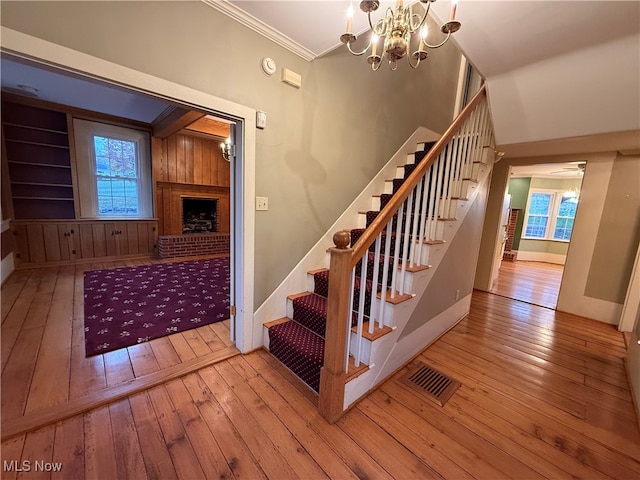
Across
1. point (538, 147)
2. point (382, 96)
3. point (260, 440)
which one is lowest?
point (260, 440)

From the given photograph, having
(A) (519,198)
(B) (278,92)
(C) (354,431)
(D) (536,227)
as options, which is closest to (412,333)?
(C) (354,431)

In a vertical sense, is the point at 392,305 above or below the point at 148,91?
below

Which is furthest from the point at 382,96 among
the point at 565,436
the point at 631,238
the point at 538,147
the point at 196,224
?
the point at 196,224

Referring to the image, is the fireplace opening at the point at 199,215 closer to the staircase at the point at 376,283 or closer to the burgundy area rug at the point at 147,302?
the burgundy area rug at the point at 147,302

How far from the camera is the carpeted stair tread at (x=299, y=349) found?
1744mm

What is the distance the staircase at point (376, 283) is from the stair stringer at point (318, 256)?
8 cm

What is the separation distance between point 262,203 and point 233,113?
0.65 metres

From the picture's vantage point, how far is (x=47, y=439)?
4.30 ft

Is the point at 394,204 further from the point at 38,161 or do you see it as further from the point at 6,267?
the point at 38,161

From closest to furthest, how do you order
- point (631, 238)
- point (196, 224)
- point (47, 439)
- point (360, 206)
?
point (47, 439) → point (360, 206) → point (631, 238) → point (196, 224)

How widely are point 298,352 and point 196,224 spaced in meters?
5.01

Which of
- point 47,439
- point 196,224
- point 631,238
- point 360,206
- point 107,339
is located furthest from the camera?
point 196,224

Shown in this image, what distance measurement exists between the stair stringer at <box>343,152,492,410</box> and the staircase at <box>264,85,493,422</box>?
10mm

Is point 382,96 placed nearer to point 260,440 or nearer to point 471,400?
point 471,400
